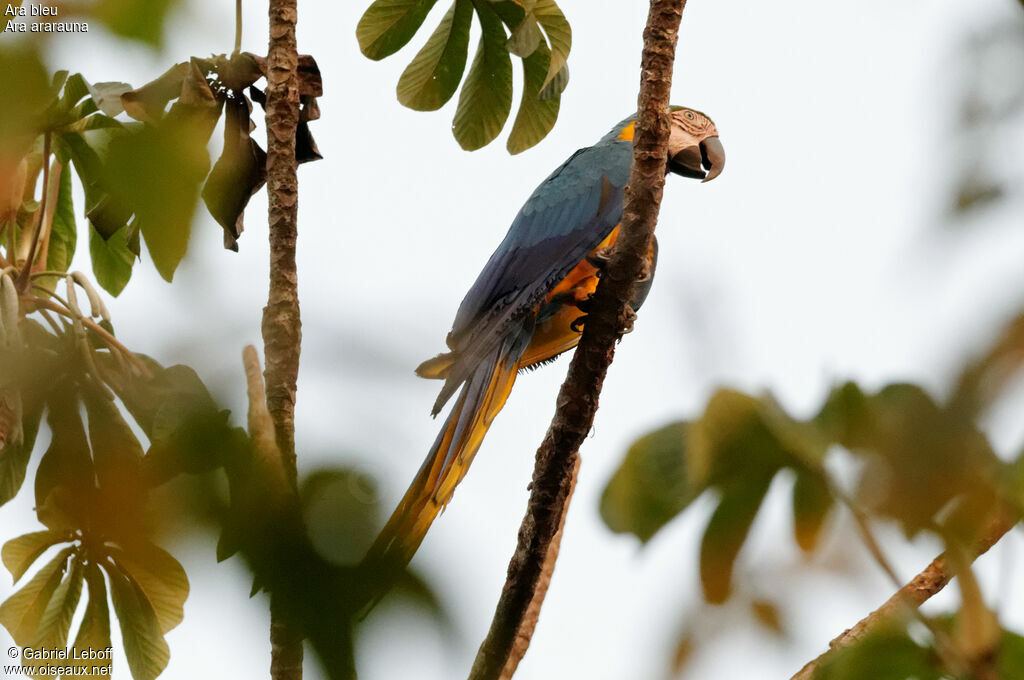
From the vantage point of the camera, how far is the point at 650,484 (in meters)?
0.66

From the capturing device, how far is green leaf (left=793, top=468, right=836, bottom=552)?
0.52m

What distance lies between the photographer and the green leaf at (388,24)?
2549 mm

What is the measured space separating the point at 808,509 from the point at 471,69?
7.48 ft

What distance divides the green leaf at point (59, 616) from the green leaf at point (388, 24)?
67.5 inches

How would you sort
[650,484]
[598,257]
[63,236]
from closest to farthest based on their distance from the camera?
[650,484] < [63,236] < [598,257]

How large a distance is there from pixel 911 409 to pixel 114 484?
11.8 inches

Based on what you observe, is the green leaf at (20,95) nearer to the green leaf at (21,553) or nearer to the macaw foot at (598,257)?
the green leaf at (21,553)

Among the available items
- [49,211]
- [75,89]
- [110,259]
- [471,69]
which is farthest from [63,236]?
[471,69]

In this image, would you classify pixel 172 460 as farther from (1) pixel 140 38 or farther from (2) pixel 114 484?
(1) pixel 140 38

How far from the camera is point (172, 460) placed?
1.15 feet

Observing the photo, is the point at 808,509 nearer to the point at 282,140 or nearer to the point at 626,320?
the point at 626,320

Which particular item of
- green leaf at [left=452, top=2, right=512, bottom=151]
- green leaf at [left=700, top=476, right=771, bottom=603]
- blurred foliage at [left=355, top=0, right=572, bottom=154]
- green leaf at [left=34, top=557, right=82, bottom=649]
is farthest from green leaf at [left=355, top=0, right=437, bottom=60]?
green leaf at [left=700, top=476, right=771, bottom=603]

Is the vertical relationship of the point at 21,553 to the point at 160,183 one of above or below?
below

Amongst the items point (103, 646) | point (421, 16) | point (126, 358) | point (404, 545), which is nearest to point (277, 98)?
point (421, 16)
